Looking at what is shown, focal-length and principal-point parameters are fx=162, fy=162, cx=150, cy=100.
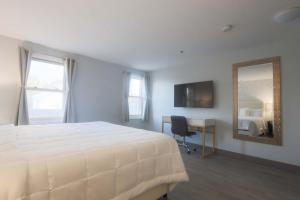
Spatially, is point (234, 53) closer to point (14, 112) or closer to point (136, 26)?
point (136, 26)

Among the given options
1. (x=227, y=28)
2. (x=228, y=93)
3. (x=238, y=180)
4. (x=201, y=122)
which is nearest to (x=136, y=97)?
(x=201, y=122)

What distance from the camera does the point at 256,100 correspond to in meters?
3.44

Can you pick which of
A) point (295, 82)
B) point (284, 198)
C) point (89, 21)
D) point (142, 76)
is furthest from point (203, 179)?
point (142, 76)

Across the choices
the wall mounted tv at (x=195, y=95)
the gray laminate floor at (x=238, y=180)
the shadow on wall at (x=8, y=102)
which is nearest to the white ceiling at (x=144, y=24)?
the wall mounted tv at (x=195, y=95)

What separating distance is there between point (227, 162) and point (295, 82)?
6.50 ft

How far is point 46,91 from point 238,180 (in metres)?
4.24

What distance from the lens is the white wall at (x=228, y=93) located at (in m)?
3.01

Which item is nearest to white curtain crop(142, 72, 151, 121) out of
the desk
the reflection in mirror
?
the desk

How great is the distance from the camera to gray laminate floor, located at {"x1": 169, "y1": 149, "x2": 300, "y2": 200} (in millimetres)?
2086

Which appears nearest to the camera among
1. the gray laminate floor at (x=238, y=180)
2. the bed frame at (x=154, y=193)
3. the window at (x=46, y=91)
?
the bed frame at (x=154, y=193)

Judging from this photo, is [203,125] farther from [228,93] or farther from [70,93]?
[70,93]

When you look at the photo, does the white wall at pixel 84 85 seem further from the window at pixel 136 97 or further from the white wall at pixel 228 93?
the white wall at pixel 228 93

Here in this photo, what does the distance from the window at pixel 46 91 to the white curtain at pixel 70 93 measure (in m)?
0.12

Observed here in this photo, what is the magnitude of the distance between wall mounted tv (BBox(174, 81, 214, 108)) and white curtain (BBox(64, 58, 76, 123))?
2.88 m
